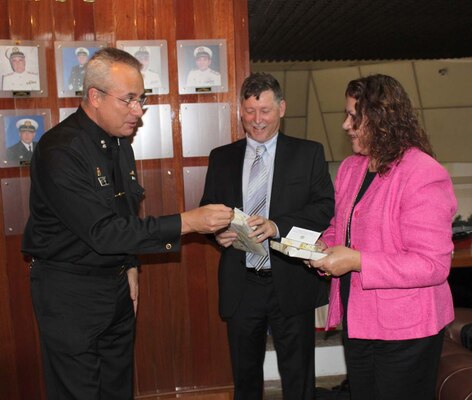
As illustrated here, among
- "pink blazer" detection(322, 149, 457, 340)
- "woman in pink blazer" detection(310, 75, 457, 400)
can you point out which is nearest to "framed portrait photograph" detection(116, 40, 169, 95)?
"woman in pink blazer" detection(310, 75, 457, 400)

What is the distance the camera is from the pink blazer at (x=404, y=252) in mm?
1692

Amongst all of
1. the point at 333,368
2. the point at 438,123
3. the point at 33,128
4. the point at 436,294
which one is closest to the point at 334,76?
the point at 438,123

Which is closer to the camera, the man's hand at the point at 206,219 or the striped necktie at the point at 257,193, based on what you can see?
the man's hand at the point at 206,219

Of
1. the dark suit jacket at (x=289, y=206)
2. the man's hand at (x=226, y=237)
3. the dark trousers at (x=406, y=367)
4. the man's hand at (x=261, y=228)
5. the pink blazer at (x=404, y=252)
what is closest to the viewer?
the pink blazer at (x=404, y=252)

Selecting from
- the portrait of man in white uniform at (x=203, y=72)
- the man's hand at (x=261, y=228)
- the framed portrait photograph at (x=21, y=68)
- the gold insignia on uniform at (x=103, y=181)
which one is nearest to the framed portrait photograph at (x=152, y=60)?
the portrait of man in white uniform at (x=203, y=72)

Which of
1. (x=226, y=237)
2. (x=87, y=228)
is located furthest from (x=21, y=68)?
(x=226, y=237)

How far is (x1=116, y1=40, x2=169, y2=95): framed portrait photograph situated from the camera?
293cm

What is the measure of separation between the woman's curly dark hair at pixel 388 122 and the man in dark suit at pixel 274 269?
68 centimetres

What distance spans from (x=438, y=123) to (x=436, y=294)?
8.61m

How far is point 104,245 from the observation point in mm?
1892

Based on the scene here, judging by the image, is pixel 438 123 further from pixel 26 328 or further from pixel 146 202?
pixel 26 328

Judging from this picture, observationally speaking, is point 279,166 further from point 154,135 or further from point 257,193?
point 154,135

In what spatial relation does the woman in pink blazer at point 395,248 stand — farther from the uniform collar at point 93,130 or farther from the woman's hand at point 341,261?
the uniform collar at point 93,130

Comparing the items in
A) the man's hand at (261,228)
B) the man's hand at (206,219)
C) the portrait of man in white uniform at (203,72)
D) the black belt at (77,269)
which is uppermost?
the portrait of man in white uniform at (203,72)
